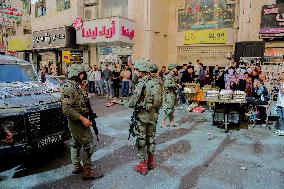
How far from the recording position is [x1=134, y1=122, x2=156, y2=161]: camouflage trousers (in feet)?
16.5

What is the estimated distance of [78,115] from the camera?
4.46 m

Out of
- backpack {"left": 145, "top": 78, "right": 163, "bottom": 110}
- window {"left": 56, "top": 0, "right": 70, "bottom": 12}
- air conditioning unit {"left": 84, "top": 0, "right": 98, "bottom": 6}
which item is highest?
window {"left": 56, "top": 0, "right": 70, "bottom": 12}

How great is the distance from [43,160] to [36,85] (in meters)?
1.67

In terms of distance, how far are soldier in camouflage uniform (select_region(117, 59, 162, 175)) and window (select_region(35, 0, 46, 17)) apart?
2358 cm

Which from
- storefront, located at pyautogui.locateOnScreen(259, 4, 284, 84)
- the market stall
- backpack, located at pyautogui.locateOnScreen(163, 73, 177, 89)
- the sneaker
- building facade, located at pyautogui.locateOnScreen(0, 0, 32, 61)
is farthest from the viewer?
building facade, located at pyautogui.locateOnScreen(0, 0, 32, 61)

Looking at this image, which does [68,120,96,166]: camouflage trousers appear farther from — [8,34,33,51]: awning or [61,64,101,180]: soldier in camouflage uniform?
[8,34,33,51]: awning

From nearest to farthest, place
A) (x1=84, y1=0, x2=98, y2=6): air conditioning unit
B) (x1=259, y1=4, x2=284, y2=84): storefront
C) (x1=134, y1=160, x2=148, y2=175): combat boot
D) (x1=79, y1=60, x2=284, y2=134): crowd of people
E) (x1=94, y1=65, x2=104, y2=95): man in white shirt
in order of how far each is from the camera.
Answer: (x1=134, y1=160, x2=148, y2=175): combat boot → (x1=79, y1=60, x2=284, y2=134): crowd of people → (x1=259, y1=4, x2=284, y2=84): storefront → (x1=94, y1=65, x2=104, y2=95): man in white shirt → (x1=84, y1=0, x2=98, y2=6): air conditioning unit

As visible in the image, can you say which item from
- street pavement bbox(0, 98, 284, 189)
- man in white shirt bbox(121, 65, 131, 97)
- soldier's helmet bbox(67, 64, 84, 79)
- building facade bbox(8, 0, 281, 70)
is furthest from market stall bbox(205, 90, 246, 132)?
building facade bbox(8, 0, 281, 70)

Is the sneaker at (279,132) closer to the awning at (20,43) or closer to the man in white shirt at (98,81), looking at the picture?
the man in white shirt at (98,81)

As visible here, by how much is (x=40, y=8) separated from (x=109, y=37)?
11727mm

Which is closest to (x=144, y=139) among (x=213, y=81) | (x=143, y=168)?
(x=143, y=168)

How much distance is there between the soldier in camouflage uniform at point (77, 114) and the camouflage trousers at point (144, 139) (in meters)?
0.85

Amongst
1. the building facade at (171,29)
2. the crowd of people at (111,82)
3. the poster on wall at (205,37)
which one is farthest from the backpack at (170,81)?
the poster on wall at (205,37)

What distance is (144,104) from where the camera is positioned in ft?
16.4
